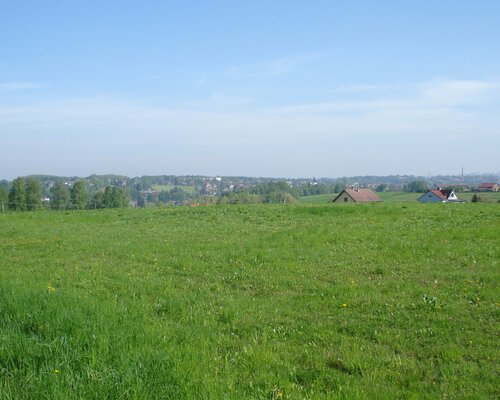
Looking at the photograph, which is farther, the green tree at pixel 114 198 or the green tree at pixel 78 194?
the green tree at pixel 78 194

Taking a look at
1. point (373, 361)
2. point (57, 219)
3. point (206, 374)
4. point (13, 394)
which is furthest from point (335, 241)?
point (57, 219)

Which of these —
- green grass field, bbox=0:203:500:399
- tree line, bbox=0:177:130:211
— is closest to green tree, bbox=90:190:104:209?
A: tree line, bbox=0:177:130:211

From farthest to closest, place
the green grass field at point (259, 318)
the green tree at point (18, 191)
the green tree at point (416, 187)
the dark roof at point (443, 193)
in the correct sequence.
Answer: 1. the green tree at point (416, 187)
2. the dark roof at point (443, 193)
3. the green tree at point (18, 191)
4. the green grass field at point (259, 318)

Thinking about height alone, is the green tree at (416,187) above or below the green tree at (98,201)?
above

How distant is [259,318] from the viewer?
8.34 meters

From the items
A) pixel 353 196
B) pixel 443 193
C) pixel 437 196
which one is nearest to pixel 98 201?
pixel 353 196

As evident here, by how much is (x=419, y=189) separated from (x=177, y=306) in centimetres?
10997

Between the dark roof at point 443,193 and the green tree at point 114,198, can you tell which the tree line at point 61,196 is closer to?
the green tree at point 114,198

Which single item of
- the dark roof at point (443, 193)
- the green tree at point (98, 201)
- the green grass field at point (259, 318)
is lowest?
the green tree at point (98, 201)

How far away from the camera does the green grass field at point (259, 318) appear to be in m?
5.44

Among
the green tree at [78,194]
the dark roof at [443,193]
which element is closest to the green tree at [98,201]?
the green tree at [78,194]

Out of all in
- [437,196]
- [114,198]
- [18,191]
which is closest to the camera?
[18,191]

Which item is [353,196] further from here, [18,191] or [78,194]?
[18,191]

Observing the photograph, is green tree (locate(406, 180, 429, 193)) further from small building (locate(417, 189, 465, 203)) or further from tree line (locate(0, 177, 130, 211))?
tree line (locate(0, 177, 130, 211))
